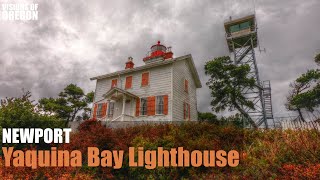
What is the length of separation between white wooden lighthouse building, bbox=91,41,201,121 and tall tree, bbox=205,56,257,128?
2423 mm

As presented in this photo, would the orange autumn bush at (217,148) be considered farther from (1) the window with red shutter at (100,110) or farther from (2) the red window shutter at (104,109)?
(1) the window with red shutter at (100,110)

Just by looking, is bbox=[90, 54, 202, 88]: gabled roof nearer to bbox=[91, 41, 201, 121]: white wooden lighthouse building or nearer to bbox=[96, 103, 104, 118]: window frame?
bbox=[91, 41, 201, 121]: white wooden lighthouse building

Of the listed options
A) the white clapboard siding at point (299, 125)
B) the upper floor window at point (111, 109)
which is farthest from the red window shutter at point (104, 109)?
the white clapboard siding at point (299, 125)

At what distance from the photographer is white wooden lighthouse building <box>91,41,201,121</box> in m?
18.4

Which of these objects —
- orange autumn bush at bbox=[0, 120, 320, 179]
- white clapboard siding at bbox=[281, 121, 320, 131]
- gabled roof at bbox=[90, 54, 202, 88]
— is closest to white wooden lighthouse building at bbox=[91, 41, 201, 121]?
gabled roof at bbox=[90, 54, 202, 88]

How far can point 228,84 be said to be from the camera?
21.2m

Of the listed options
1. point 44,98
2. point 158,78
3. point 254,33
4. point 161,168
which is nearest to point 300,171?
point 161,168

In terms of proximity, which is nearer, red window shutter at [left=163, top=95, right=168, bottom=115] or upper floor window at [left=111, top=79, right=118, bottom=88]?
red window shutter at [left=163, top=95, right=168, bottom=115]

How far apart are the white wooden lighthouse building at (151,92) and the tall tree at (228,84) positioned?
2.42m

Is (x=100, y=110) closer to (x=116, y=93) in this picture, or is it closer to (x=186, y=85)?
(x=116, y=93)

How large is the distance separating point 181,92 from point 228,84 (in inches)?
201

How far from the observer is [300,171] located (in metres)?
5.82

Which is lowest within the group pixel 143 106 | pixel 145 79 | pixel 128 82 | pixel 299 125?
pixel 299 125

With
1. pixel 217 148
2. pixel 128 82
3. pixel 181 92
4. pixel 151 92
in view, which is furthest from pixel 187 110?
pixel 217 148
